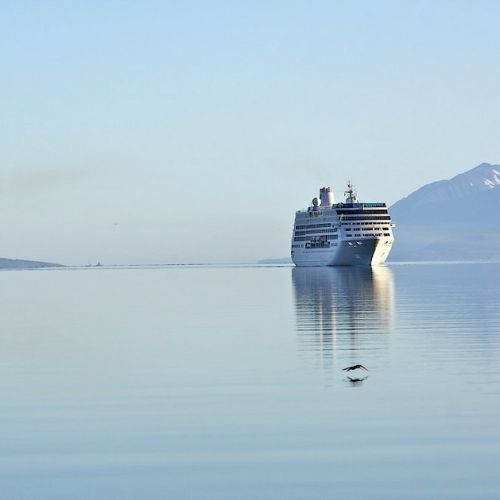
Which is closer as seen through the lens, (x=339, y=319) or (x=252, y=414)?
(x=252, y=414)

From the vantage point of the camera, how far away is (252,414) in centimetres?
2377

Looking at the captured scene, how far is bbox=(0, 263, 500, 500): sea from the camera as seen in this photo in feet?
57.0

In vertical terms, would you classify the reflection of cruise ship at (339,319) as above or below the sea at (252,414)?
above

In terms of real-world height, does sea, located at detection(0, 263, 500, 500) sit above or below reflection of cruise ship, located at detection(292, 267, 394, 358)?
below

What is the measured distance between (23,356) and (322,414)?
646 inches

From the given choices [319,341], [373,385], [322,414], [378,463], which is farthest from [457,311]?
[378,463]

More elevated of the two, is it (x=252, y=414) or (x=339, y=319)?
(x=339, y=319)

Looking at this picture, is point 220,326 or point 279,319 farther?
point 279,319

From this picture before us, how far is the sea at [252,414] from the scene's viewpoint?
17.4 m

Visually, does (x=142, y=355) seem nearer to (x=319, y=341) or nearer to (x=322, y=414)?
(x=319, y=341)

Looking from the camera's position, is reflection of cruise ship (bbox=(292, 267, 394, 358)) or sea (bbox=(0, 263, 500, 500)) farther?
reflection of cruise ship (bbox=(292, 267, 394, 358))

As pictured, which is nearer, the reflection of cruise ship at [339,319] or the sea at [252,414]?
the sea at [252,414]

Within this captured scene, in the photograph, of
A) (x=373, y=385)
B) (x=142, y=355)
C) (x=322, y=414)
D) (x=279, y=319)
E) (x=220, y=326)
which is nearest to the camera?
(x=322, y=414)

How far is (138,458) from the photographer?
1925 centimetres
